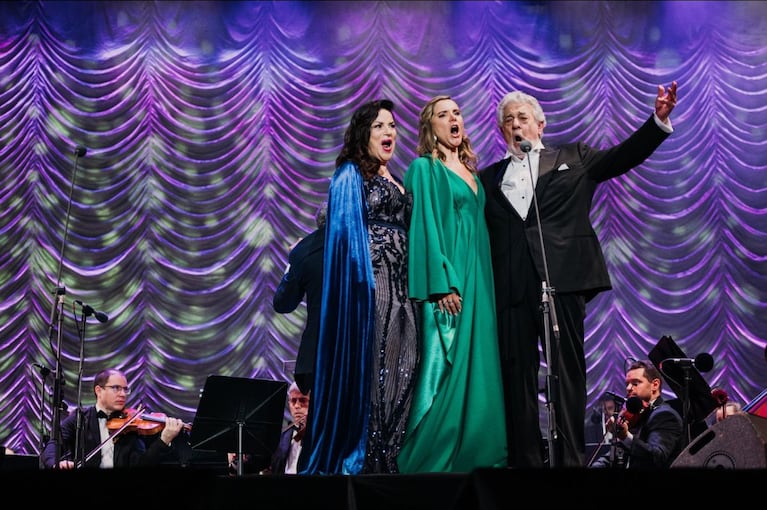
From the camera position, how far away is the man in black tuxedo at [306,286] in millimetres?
5094

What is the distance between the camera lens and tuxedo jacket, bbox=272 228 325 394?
509 cm

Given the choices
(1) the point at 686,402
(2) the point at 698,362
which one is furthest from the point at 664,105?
(1) the point at 686,402

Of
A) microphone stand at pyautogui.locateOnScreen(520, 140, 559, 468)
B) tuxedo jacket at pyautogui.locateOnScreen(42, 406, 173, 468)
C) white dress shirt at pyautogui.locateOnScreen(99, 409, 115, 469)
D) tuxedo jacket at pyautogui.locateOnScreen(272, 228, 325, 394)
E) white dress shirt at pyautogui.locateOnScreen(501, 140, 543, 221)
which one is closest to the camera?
microphone stand at pyautogui.locateOnScreen(520, 140, 559, 468)

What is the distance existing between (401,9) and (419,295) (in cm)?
693

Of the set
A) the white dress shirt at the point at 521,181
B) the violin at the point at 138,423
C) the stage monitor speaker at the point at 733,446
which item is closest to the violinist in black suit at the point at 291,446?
the violin at the point at 138,423

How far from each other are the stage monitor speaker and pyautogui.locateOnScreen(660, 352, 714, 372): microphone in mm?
1655

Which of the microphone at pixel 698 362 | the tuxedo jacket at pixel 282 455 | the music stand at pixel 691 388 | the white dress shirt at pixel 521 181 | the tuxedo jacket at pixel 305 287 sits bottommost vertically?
the tuxedo jacket at pixel 282 455

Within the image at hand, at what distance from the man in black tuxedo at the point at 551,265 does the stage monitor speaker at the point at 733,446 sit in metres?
0.59

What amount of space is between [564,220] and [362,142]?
1087 millimetres

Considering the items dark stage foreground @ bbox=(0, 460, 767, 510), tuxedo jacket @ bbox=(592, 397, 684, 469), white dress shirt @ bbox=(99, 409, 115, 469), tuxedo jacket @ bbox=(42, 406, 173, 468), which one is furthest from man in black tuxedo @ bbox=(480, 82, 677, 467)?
white dress shirt @ bbox=(99, 409, 115, 469)

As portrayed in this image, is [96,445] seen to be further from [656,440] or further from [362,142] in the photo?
[656,440]

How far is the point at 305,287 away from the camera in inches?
211

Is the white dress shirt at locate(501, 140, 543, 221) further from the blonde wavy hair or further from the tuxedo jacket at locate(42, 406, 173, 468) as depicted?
the tuxedo jacket at locate(42, 406, 173, 468)

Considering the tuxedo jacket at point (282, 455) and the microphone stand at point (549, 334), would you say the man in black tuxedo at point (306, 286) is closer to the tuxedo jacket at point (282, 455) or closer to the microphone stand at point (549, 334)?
the tuxedo jacket at point (282, 455)
